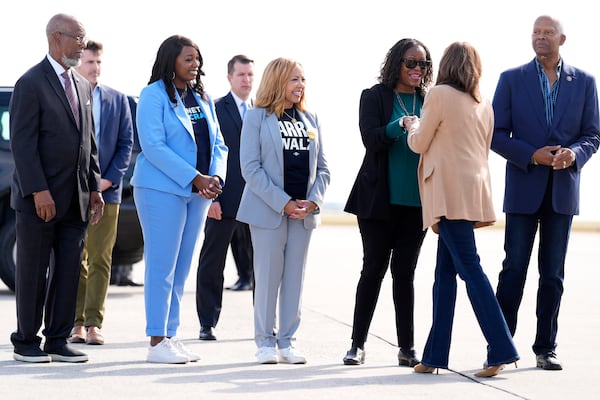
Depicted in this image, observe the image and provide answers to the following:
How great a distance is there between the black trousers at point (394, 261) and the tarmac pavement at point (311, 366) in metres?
0.25

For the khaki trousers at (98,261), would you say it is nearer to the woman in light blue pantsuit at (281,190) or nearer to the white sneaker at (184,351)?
the white sneaker at (184,351)

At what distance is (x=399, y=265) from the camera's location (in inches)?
294

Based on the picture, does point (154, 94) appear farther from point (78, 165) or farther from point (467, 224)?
point (467, 224)

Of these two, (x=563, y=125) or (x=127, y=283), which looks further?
Result: (x=127, y=283)

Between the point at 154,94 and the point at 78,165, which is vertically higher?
the point at 154,94

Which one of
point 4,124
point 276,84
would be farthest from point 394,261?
point 4,124

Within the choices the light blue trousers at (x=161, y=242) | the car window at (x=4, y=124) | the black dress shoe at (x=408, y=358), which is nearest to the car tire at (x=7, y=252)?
the car window at (x=4, y=124)

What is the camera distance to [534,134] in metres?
7.55

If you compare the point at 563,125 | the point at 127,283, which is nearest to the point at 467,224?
the point at 563,125

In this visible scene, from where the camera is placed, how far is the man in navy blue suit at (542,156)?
752 centimetres

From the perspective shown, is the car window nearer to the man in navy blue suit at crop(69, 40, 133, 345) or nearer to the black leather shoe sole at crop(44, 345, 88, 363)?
the man in navy blue suit at crop(69, 40, 133, 345)

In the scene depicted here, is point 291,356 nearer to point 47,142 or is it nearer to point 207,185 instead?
point 207,185

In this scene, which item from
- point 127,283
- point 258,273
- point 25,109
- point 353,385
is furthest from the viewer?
point 127,283

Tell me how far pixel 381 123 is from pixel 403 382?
157 centimetres
